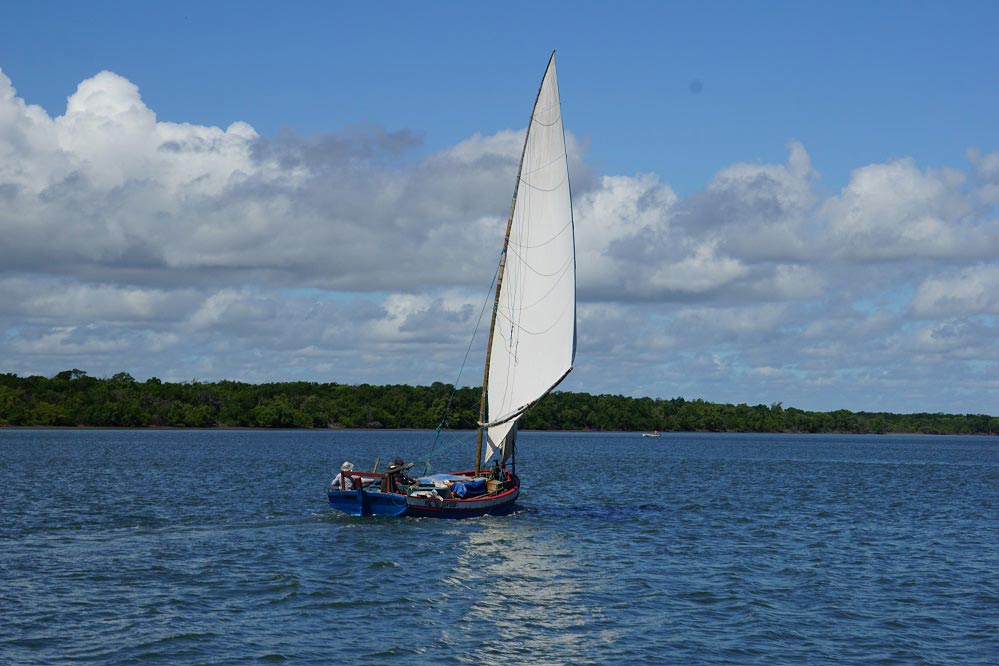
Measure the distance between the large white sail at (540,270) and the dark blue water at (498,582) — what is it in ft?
24.3

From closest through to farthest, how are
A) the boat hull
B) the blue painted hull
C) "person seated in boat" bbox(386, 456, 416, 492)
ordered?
the blue painted hull < the boat hull < "person seated in boat" bbox(386, 456, 416, 492)

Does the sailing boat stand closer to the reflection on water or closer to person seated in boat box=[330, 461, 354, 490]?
person seated in boat box=[330, 461, 354, 490]

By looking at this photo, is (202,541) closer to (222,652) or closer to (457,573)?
(457,573)

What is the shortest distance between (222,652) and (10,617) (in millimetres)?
6674

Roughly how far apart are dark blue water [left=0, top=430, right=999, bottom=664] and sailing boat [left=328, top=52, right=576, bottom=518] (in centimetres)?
185

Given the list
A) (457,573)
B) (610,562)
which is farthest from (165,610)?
(610,562)

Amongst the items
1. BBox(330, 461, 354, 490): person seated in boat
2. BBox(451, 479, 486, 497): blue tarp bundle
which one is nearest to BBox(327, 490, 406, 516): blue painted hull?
BBox(330, 461, 354, 490): person seated in boat

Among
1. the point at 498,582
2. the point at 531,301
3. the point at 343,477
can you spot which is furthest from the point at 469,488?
the point at 498,582

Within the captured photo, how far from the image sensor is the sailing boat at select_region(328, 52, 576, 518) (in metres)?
47.4

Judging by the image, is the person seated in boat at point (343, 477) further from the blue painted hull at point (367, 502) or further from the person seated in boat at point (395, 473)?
the person seated in boat at point (395, 473)

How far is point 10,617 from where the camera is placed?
85.7 feet

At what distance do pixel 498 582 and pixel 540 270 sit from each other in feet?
61.2

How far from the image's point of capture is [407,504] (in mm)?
46219

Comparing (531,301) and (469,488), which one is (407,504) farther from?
(531,301)
